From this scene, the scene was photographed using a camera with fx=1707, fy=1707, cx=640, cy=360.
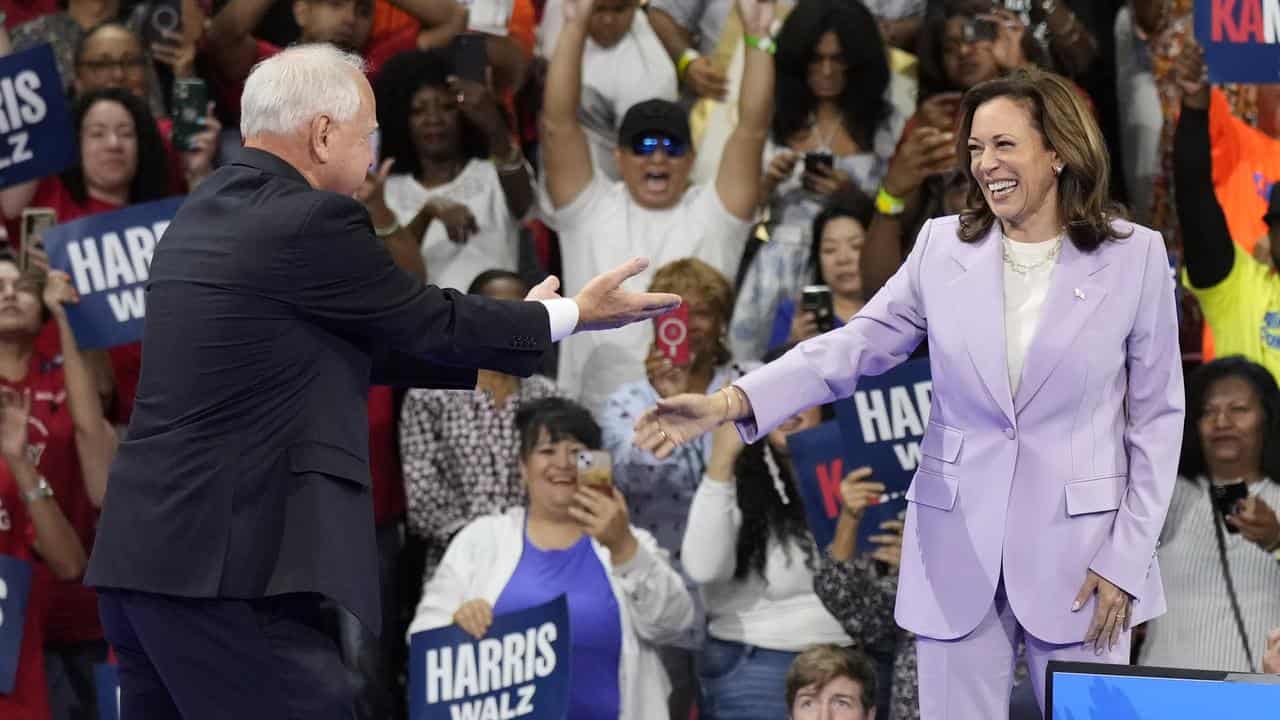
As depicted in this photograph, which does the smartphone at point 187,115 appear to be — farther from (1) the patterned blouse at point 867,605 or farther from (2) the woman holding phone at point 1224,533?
(2) the woman holding phone at point 1224,533

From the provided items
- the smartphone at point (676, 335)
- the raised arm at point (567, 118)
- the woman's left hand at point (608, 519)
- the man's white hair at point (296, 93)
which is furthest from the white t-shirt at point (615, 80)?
the man's white hair at point (296, 93)

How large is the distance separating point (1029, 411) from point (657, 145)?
2.41m

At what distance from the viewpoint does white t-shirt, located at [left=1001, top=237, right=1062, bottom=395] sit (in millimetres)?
2975

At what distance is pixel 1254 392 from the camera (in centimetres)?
438

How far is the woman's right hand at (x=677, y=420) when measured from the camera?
2996 millimetres

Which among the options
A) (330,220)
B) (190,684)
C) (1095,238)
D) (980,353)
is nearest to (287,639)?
(190,684)

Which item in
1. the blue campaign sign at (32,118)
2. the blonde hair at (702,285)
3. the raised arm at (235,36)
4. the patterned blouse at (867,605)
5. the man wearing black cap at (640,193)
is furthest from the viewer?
the raised arm at (235,36)

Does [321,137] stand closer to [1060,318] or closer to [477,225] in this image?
[1060,318]

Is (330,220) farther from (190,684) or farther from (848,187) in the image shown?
(848,187)

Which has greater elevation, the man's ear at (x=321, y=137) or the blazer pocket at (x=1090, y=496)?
the man's ear at (x=321, y=137)

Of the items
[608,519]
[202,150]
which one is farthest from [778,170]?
[202,150]

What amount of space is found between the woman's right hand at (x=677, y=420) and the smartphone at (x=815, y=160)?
2.30 metres

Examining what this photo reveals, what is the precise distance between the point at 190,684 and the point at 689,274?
99.8 inches

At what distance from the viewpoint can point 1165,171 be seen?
5238 millimetres
